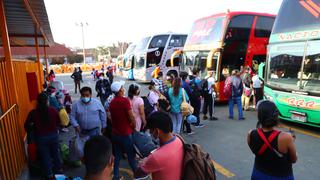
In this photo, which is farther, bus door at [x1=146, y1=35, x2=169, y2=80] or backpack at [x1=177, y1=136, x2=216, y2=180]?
bus door at [x1=146, y1=35, x2=169, y2=80]

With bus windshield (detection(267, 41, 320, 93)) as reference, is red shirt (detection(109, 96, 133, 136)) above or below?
below

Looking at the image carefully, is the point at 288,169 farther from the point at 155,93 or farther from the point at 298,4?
the point at 298,4

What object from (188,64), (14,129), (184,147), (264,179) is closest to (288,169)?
(264,179)

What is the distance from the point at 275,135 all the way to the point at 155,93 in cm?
362

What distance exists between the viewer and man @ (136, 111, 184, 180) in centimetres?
231

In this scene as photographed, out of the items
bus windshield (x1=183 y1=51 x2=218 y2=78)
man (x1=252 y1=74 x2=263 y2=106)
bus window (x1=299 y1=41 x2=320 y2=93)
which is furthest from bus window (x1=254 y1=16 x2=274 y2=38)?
bus window (x1=299 y1=41 x2=320 y2=93)

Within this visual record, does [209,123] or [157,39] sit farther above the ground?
[157,39]

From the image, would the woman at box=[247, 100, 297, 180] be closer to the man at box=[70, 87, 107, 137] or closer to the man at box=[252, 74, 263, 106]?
the man at box=[70, 87, 107, 137]

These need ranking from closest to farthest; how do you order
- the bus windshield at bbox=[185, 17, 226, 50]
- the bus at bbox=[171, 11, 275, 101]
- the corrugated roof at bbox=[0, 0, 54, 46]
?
1. the corrugated roof at bbox=[0, 0, 54, 46]
2. the bus at bbox=[171, 11, 275, 101]
3. the bus windshield at bbox=[185, 17, 226, 50]

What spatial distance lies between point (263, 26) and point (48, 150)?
10.8 meters

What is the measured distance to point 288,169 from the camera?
265 centimetres

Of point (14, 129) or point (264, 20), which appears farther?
point (264, 20)

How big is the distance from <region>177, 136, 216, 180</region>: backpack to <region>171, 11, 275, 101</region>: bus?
7771 millimetres

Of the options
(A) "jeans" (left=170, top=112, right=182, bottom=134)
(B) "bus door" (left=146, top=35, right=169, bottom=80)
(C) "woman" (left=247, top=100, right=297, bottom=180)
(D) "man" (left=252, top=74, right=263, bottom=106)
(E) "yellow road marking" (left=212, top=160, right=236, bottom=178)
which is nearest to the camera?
(C) "woman" (left=247, top=100, right=297, bottom=180)
